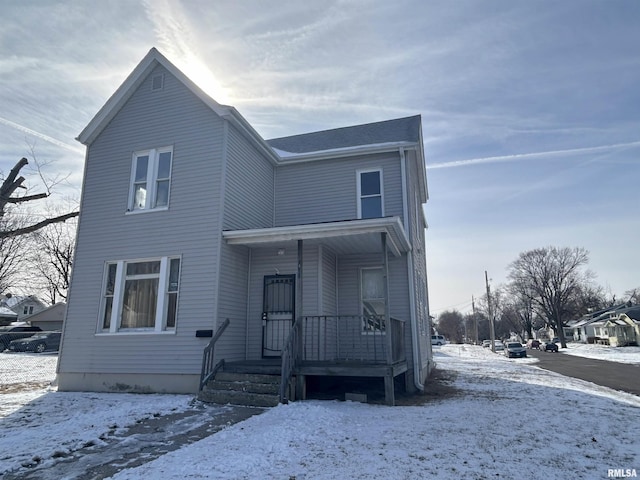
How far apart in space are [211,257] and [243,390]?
9.85 feet

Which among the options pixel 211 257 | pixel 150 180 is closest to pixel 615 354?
pixel 211 257

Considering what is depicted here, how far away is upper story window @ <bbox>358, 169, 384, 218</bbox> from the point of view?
36.9 feet

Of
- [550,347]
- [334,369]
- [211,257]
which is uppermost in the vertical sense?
[211,257]

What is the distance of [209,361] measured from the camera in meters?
8.23

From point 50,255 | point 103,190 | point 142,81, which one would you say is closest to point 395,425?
point 103,190

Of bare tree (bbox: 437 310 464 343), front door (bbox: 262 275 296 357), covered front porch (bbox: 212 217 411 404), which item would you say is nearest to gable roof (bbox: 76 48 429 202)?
covered front porch (bbox: 212 217 411 404)

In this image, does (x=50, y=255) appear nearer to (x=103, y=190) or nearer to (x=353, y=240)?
(x=103, y=190)

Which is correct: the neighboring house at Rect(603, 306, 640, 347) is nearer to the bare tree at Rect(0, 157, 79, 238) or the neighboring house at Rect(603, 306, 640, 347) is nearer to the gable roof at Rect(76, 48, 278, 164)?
the gable roof at Rect(76, 48, 278, 164)

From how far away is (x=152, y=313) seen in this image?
30.3ft

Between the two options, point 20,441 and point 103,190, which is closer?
point 20,441

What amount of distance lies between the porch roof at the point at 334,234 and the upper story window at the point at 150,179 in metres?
2.28

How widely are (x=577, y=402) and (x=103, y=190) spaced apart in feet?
40.2

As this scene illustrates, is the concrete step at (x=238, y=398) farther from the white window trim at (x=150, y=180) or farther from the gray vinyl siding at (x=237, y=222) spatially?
the white window trim at (x=150, y=180)

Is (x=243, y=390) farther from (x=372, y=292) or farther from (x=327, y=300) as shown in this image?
(x=372, y=292)
